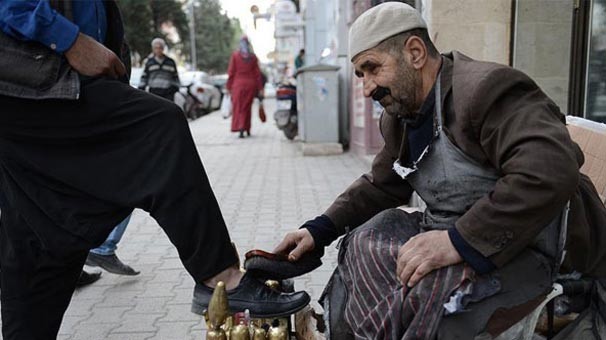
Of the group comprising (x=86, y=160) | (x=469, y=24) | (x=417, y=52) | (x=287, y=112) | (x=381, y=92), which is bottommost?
(x=287, y=112)

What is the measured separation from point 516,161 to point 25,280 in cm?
179

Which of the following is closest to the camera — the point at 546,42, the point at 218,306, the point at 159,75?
the point at 218,306

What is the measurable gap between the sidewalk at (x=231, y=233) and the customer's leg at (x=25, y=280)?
0.88 meters

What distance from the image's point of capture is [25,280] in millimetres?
2320

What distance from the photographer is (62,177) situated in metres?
2.17

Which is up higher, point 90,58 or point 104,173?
point 90,58

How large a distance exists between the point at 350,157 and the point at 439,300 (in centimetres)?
772

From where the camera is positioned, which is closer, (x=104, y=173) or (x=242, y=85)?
(x=104, y=173)

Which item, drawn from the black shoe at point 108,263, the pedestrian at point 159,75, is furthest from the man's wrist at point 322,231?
the pedestrian at point 159,75

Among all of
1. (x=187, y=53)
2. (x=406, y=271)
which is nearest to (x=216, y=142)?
(x=406, y=271)

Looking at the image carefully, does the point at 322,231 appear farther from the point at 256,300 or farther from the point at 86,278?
the point at 86,278

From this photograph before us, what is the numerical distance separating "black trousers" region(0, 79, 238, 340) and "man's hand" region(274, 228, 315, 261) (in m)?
0.21

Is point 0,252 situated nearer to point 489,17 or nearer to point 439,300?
point 439,300

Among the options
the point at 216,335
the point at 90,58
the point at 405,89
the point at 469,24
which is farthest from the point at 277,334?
the point at 469,24
